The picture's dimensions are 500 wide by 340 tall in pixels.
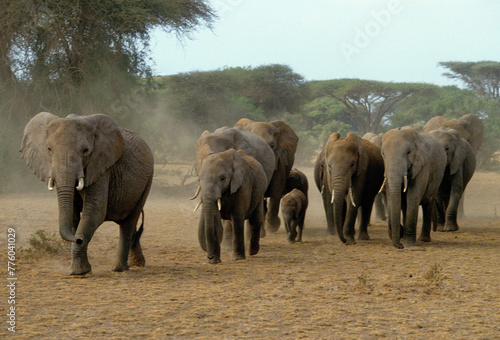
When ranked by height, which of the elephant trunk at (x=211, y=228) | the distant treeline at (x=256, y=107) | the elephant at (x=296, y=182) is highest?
the distant treeline at (x=256, y=107)

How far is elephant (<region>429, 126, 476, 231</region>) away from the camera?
12430mm

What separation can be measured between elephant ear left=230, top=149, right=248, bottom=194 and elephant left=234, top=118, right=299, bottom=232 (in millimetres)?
3802

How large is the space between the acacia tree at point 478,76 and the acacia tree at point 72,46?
82.8 feet

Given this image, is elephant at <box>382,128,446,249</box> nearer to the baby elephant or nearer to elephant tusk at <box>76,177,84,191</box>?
the baby elephant

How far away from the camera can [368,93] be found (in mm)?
39438

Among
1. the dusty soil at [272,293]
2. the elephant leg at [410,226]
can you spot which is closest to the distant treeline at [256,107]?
the dusty soil at [272,293]

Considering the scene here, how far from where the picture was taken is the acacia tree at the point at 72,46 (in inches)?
696

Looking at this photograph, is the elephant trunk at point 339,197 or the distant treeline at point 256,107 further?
the distant treeline at point 256,107

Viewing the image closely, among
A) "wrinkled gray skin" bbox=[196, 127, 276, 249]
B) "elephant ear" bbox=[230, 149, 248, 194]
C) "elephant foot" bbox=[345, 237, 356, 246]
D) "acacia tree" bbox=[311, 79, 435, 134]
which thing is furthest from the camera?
"acacia tree" bbox=[311, 79, 435, 134]

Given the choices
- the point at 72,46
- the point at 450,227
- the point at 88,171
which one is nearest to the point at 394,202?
the point at 450,227

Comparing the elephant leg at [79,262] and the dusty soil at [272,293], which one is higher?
the elephant leg at [79,262]

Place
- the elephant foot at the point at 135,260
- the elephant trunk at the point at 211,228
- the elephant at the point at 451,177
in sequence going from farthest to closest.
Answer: the elephant at the point at 451,177, the elephant foot at the point at 135,260, the elephant trunk at the point at 211,228

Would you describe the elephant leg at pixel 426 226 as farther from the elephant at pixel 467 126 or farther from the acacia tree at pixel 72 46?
the acacia tree at pixel 72 46

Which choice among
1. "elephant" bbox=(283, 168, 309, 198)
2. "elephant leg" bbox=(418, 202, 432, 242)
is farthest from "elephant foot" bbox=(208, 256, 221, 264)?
"elephant" bbox=(283, 168, 309, 198)
